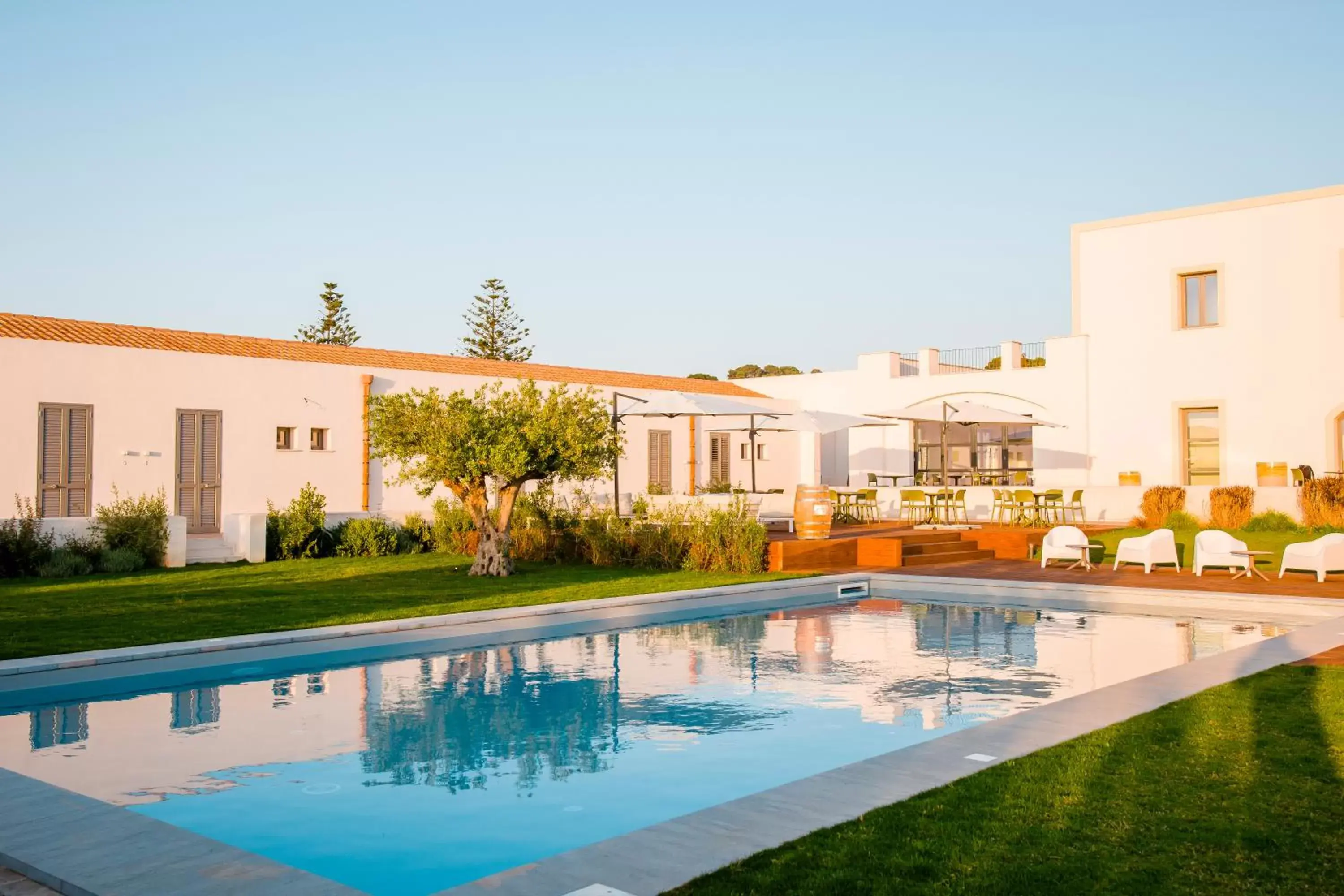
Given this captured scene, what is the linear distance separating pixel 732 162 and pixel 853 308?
31.6 feet

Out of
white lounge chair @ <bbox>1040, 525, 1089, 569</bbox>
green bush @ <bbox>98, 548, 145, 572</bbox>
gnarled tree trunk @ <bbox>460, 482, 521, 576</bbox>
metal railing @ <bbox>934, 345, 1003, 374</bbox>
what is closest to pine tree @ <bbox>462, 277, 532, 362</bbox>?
metal railing @ <bbox>934, 345, 1003, 374</bbox>

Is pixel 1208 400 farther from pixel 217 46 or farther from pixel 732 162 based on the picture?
pixel 217 46

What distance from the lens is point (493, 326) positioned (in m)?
48.7

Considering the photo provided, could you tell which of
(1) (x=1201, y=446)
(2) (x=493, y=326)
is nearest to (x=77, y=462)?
(1) (x=1201, y=446)

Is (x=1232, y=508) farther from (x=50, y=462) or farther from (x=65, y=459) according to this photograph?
(x=50, y=462)

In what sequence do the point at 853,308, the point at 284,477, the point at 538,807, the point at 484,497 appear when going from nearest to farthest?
the point at 538,807 → the point at 484,497 → the point at 284,477 → the point at 853,308

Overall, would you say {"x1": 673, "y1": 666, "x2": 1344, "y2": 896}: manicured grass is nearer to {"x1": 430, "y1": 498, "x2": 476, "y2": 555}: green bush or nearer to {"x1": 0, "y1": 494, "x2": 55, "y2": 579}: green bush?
{"x1": 0, "y1": 494, "x2": 55, "y2": 579}: green bush

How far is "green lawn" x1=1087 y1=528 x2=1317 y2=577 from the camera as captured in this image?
14617 millimetres

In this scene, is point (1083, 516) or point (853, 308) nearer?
point (1083, 516)

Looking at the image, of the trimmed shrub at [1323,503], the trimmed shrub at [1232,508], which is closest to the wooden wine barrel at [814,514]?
the trimmed shrub at [1232,508]

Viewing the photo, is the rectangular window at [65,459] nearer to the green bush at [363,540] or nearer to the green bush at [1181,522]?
the green bush at [363,540]

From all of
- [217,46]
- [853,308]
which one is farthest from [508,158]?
[853,308]

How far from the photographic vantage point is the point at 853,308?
101 ft

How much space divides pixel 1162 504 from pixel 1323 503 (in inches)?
105
